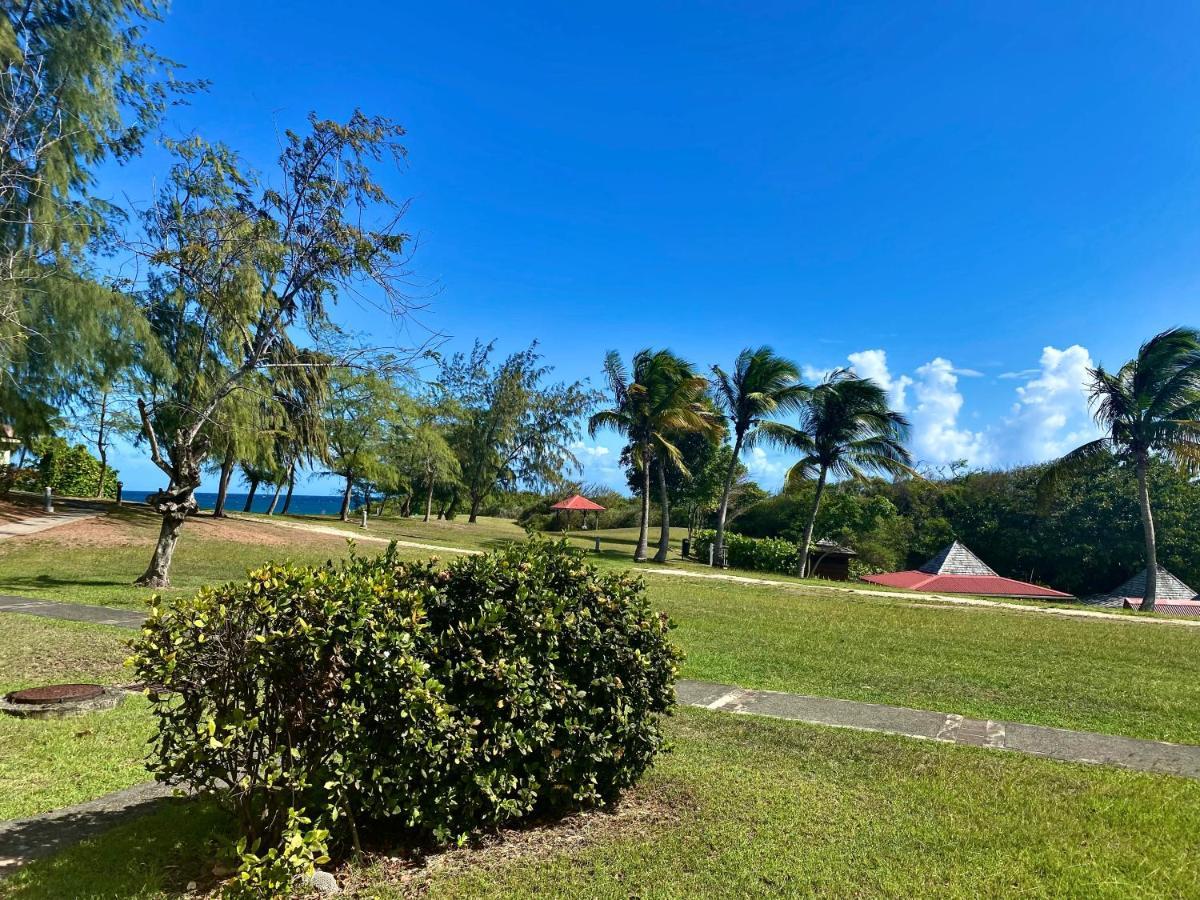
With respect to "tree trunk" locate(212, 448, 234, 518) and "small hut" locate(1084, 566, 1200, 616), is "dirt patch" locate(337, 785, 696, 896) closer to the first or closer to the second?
"tree trunk" locate(212, 448, 234, 518)

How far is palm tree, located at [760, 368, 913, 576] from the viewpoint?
2606 cm

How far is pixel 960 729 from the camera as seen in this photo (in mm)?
5609

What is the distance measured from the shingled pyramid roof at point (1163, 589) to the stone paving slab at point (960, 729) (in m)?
25.1

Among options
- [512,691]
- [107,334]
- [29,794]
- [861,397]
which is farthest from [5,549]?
[861,397]

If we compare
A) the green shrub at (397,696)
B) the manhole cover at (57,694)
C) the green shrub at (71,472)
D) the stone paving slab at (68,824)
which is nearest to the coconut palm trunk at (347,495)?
the green shrub at (71,472)

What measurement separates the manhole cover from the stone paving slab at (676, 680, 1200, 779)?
4.76 meters

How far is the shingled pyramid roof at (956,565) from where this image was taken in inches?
990

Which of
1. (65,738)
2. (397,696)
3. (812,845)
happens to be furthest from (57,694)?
(812,845)

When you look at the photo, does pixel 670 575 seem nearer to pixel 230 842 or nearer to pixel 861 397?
pixel 861 397

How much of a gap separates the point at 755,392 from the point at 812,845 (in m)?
23.6

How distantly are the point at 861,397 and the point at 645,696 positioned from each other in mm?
24349

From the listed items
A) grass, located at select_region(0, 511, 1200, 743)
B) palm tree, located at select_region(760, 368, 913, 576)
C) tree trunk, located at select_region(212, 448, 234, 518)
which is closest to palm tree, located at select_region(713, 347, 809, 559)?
palm tree, located at select_region(760, 368, 913, 576)

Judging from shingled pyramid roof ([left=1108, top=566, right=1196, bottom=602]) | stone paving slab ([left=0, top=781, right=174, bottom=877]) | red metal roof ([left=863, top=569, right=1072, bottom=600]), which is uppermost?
shingled pyramid roof ([left=1108, top=566, right=1196, bottom=602])

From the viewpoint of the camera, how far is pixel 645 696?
374 centimetres
